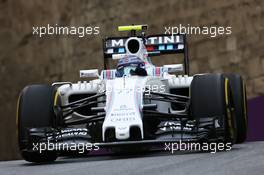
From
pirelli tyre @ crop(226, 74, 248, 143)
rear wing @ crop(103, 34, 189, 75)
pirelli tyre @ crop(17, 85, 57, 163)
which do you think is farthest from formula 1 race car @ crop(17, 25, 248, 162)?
rear wing @ crop(103, 34, 189, 75)

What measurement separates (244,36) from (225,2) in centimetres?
116

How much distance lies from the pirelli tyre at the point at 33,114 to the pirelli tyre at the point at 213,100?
169 cm

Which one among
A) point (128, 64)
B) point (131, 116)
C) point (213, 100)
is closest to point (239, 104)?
point (128, 64)

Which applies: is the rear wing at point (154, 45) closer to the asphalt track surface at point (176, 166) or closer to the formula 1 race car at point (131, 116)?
the formula 1 race car at point (131, 116)

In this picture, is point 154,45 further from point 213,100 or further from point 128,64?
point 213,100

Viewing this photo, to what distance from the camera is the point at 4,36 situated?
90.1 feet

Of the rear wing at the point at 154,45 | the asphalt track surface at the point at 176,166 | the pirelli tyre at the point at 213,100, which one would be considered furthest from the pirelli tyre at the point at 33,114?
the rear wing at the point at 154,45

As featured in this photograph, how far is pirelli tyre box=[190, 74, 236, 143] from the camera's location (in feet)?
36.6

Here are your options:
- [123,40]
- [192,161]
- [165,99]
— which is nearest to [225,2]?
[123,40]

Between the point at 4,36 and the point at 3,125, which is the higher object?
the point at 4,36

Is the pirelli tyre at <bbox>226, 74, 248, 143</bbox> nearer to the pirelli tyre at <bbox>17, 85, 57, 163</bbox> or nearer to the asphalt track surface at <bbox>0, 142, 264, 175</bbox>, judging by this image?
the asphalt track surface at <bbox>0, 142, 264, 175</bbox>

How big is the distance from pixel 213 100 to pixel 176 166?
193 centimetres

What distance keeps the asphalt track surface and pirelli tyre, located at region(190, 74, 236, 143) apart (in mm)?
350

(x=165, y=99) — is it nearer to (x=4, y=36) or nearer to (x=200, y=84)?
(x=200, y=84)
